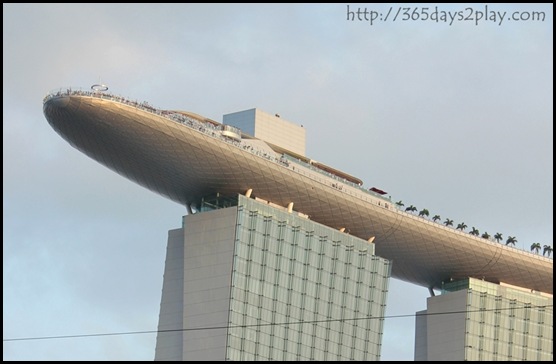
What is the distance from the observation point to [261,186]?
142 m

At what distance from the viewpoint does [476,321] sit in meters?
166

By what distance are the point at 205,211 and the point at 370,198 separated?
59.8ft

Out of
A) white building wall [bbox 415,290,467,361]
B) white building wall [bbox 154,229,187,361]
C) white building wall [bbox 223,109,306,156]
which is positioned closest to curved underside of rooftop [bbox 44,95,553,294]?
white building wall [bbox 415,290,467,361]

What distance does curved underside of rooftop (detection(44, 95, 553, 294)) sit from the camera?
130 meters

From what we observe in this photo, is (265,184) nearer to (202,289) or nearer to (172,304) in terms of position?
(202,289)

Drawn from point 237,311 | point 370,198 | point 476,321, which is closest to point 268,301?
point 237,311

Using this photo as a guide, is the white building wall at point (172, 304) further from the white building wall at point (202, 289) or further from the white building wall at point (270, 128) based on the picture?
the white building wall at point (270, 128)

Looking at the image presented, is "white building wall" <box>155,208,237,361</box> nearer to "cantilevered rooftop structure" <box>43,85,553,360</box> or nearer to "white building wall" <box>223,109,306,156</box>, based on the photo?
"cantilevered rooftop structure" <box>43,85,553,360</box>

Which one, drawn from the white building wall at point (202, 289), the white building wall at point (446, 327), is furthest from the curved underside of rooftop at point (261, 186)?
the white building wall at point (202, 289)

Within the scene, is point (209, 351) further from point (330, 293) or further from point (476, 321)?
point (476, 321)

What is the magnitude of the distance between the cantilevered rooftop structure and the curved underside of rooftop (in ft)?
0.32

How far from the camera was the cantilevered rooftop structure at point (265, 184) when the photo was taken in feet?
429

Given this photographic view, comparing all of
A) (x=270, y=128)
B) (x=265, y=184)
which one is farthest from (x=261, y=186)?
(x=270, y=128)

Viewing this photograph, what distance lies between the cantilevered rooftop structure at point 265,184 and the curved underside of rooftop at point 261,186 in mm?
97
